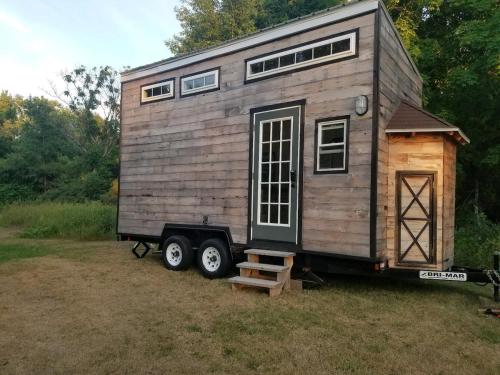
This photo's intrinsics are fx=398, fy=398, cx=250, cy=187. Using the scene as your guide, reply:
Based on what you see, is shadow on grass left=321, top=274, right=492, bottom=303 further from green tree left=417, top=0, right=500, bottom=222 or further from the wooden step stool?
green tree left=417, top=0, right=500, bottom=222

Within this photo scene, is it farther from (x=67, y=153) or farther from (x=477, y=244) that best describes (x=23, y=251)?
(x=67, y=153)

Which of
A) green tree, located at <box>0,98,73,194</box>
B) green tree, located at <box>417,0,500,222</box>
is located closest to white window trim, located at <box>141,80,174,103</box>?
green tree, located at <box>417,0,500,222</box>

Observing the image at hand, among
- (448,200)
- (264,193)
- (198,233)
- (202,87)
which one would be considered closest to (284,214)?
(264,193)

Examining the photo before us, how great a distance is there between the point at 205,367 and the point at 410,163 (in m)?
4.56

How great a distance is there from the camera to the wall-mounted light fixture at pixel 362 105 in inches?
239

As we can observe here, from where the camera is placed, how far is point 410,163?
21.2 feet

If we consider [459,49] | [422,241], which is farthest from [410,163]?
[459,49]

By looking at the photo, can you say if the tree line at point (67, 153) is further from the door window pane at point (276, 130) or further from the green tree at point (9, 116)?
the door window pane at point (276, 130)

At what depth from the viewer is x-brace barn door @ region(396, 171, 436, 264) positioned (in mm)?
6383

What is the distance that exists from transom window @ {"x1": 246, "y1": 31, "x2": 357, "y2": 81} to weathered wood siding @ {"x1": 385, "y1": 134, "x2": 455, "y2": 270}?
1637 millimetres

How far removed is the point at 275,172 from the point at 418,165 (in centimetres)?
239

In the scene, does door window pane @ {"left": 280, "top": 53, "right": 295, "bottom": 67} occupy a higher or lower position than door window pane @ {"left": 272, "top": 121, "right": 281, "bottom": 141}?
higher

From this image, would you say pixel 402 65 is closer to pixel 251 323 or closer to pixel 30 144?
pixel 251 323

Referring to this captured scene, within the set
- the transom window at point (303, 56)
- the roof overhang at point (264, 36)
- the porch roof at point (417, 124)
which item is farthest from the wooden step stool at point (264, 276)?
the roof overhang at point (264, 36)
